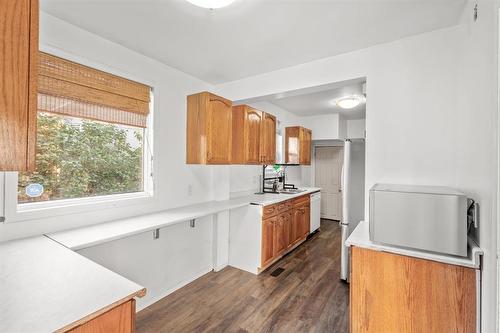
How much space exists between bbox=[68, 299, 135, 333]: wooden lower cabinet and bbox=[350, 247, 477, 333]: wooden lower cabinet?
1.45m

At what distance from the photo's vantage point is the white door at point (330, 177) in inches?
239

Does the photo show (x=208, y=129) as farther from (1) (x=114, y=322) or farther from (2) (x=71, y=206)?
(1) (x=114, y=322)

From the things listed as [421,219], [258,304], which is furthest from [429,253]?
[258,304]

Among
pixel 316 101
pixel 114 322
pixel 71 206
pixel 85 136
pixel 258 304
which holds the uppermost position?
pixel 316 101

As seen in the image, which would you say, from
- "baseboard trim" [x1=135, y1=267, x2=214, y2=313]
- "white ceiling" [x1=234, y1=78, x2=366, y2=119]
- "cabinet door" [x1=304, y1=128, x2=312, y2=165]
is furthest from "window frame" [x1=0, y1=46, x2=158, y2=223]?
"cabinet door" [x1=304, y1=128, x2=312, y2=165]

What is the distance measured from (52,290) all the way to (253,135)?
2.71m

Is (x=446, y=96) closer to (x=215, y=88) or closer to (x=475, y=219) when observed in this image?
(x=475, y=219)

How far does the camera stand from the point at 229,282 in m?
→ 2.86

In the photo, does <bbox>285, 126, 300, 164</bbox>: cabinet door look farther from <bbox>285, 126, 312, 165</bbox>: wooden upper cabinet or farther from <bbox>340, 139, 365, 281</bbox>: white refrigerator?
<bbox>340, 139, 365, 281</bbox>: white refrigerator

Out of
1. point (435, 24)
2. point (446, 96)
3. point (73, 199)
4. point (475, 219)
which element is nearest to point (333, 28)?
point (435, 24)

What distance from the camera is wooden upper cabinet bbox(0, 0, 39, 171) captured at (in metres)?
0.84

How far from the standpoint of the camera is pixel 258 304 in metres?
2.41

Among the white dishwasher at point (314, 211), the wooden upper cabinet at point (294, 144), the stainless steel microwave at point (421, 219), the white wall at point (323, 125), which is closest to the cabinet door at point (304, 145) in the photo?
the wooden upper cabinet at point (294, 144)

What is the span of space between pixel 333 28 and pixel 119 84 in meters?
1.98
